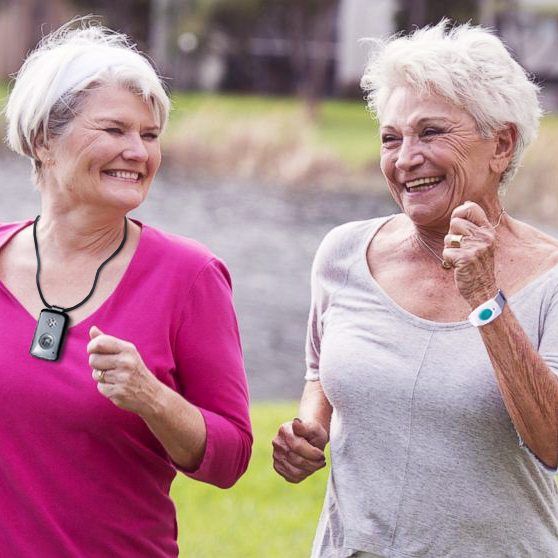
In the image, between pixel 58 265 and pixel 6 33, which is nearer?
pixel 58 265

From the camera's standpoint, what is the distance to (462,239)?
2.45 meters

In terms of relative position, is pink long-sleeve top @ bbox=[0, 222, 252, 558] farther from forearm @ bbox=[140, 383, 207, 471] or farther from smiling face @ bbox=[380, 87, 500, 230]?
smiling face @ bbox=[380, 87, 500, 230]

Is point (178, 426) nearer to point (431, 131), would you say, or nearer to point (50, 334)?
point (50, 334)

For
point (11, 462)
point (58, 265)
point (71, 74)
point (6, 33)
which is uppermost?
point (71, 74)

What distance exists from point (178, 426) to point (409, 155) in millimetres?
736

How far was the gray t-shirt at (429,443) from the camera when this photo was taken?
8.30 ft

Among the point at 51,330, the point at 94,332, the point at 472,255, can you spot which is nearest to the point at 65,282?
the point at 51,330

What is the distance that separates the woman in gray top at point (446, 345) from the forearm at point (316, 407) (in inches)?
2.0

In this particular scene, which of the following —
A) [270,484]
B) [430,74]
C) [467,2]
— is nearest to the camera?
[430,74]


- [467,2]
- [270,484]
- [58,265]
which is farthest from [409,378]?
[467,2]

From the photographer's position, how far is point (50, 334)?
8.63ft

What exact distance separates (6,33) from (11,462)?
35.8 metres

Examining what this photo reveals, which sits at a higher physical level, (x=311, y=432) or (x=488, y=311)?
(x=488, y=311)

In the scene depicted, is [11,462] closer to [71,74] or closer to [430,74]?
[71,74]
